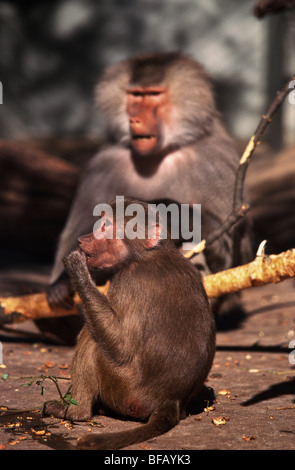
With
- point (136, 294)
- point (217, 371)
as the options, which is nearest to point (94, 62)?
point (217, 371)

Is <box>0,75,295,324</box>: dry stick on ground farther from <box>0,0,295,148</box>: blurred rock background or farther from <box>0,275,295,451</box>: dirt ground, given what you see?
<box>0,0,295,148</box>: blurred rock background

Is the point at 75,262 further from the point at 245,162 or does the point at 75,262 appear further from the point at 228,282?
the point at 245,162

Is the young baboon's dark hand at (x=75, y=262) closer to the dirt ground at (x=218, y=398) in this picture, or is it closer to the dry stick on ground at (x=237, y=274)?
the dirt ground at (x=218, y=398)

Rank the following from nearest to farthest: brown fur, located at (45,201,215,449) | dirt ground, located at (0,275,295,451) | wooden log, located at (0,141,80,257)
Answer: dirt ground, located at (0,275,295,451), brown fur, located at (45,201,215,449), wooden log, located at (0,141,80,257)

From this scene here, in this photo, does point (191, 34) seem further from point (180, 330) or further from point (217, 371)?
point (180, 330)

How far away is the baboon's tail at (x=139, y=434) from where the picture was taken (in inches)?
102

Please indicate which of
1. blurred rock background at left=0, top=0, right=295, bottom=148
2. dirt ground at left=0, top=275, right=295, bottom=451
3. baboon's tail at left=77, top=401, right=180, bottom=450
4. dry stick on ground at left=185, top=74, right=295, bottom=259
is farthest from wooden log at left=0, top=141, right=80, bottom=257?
baboon's tail at left=77, top=401, right=180, bottom=450

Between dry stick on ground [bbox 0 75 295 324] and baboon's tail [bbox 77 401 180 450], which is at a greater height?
dry stick on ground [bbox 0 75 295 324]

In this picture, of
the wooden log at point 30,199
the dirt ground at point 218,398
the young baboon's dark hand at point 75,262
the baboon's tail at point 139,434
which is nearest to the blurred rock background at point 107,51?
the wooden log at point 30,199

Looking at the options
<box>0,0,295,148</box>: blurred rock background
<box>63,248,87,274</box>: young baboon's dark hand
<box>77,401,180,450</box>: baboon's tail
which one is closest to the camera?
<box>77,401,180,450</box>: baboon's tail

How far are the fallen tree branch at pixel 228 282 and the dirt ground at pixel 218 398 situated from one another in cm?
25

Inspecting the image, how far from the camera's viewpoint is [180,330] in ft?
9.87

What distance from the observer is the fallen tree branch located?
3422mm

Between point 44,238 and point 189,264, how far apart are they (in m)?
4.09
